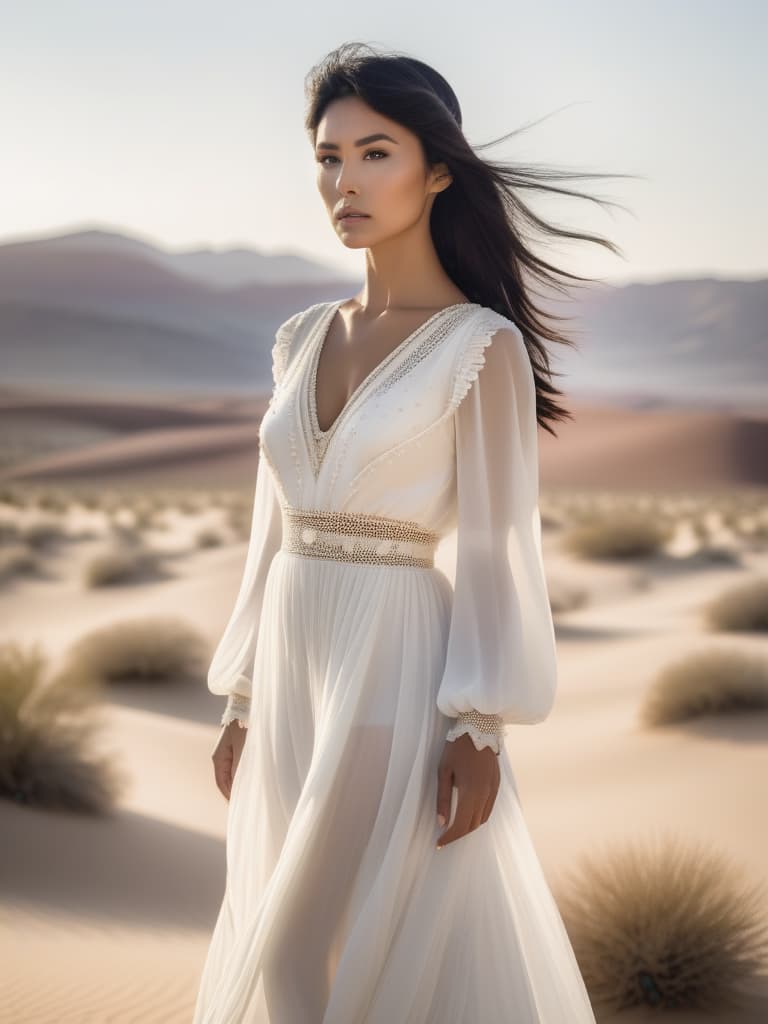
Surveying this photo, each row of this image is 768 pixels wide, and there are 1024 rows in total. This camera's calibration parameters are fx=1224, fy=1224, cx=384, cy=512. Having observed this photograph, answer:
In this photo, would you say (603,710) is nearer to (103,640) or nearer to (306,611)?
(103,640)

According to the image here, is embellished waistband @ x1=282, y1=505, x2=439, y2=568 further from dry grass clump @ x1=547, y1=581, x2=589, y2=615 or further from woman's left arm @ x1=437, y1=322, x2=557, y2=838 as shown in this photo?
dry grass clump @ x1=547, y1=581, x2=589, y2=615

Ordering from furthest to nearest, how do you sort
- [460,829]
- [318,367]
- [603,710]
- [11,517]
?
[11,517], [603,710], [318,367], [460,829]

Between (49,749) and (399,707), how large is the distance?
13.6 feet

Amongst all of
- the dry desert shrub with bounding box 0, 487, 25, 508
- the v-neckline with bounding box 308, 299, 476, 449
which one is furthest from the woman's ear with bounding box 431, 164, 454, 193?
the dry desert shrub with bounding box 0, 487, 25, 508

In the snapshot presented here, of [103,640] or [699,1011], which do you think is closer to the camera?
[699,1011]

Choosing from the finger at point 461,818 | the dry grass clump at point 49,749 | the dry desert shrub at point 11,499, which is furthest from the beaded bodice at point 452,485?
the dry desert shrub at point 11,499

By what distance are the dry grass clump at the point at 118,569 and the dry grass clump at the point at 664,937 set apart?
500 inches

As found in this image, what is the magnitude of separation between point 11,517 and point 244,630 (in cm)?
2212

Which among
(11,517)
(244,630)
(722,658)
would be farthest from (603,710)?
(11,517)

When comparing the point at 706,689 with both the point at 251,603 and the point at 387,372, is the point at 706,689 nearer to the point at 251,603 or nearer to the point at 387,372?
the point at 251,603

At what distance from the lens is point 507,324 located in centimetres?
247

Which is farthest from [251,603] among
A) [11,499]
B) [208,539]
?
[11,499]

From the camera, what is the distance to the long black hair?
2.54 metres

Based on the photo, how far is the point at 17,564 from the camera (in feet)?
57.7
